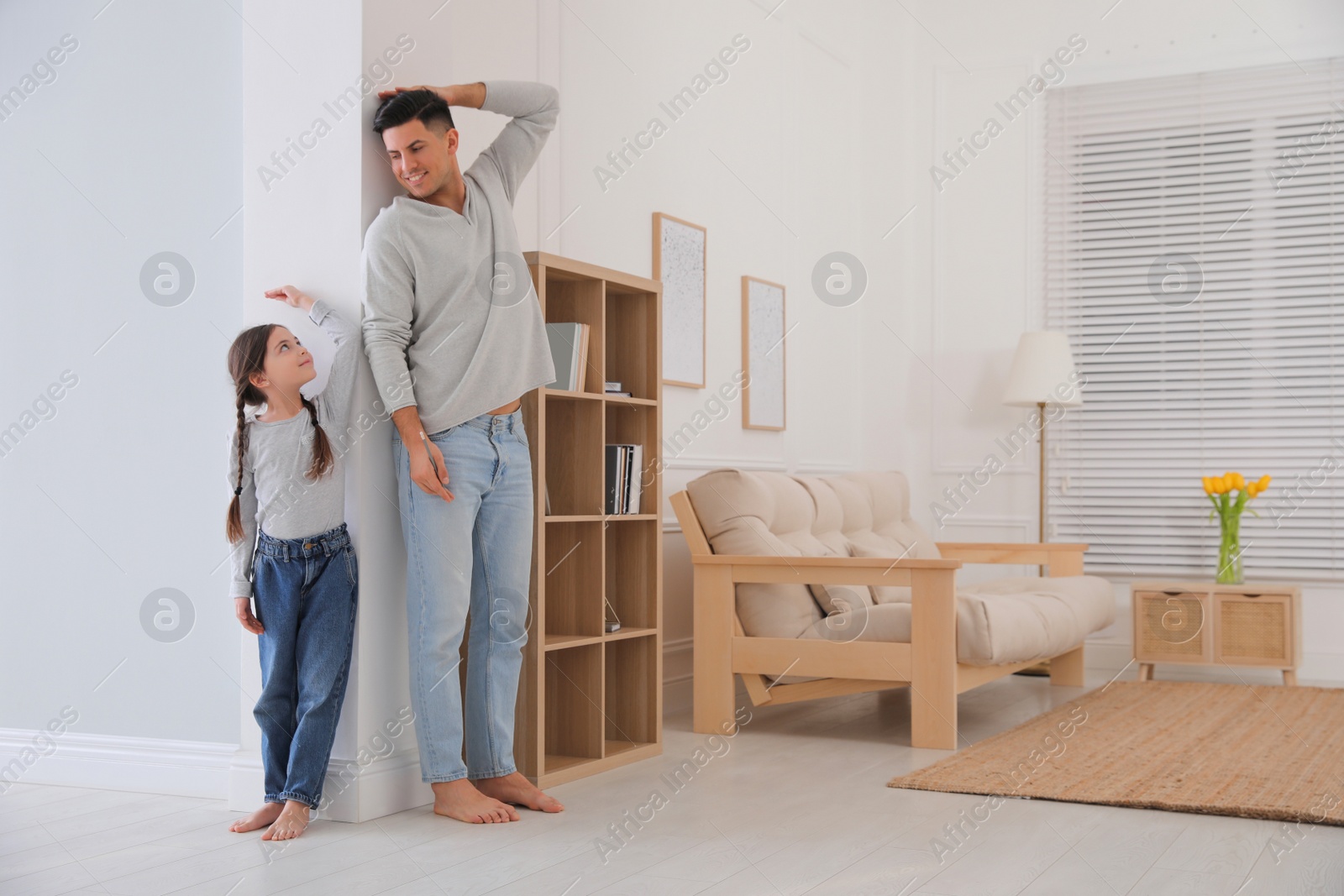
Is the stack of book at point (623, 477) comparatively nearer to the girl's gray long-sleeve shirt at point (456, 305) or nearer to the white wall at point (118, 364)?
the girl's gray long-sleeve shirt at point (456, 305)

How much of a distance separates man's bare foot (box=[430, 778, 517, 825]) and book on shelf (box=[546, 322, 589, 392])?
107cm

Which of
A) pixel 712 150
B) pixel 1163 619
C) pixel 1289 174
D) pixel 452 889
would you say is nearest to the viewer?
pixel 452 889

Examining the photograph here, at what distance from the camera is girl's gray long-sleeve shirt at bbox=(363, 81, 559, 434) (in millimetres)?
2764

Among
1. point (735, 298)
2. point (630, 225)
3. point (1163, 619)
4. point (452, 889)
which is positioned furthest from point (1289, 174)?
point (452, 889)

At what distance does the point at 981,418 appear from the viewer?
6.07 m

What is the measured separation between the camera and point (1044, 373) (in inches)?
221

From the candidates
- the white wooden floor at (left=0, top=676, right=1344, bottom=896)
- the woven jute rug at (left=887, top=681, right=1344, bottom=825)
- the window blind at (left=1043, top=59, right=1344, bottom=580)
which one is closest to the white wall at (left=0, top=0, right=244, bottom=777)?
the white wooden floor at (left=0, top=676, right=1344, bottom=896)

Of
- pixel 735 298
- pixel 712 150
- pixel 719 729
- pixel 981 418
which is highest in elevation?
pixel 712 150

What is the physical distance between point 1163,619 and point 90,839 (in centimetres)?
421

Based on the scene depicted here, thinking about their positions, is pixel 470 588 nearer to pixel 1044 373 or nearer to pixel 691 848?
pixel 691 848

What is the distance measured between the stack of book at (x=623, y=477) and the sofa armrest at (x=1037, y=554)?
2.17 metres

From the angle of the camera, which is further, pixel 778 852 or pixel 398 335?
pixel 398 335

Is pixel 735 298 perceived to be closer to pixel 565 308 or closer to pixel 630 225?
pixel 630 225

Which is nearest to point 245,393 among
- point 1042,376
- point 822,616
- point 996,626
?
point 822,616
